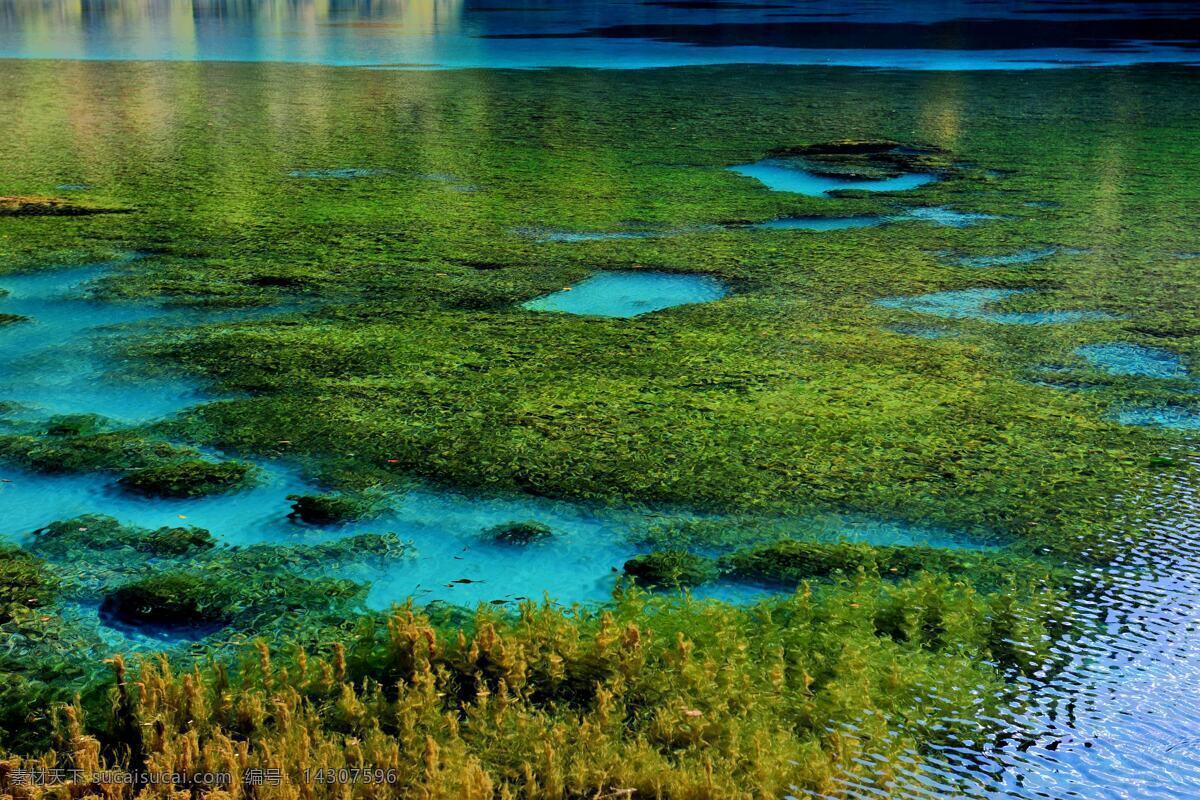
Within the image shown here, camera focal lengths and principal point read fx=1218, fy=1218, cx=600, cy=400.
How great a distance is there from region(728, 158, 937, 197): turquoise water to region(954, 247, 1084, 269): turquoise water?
4.72 feet

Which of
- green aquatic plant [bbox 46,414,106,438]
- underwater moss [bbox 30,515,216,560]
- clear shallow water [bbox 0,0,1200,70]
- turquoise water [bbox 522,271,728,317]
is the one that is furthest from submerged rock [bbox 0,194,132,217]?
clear shallow water [bbox 0,0,1200,70]

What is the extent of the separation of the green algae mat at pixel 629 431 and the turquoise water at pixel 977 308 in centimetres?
3

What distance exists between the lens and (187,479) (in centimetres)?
294

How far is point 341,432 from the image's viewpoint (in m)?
3.22

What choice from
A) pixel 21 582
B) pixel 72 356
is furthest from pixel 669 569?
pixel 72 356

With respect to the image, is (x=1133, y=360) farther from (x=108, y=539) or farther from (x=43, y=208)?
(x=43, y=208)

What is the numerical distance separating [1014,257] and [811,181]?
1923 mm

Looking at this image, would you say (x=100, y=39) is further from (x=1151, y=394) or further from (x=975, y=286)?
(x=1151, y=394)

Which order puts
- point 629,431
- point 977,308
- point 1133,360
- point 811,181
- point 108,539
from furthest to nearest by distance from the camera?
point 811,181
point 977,308
point 1133,360
point 629,431
point 108,539

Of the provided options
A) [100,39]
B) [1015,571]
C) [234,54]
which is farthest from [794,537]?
[100,39]

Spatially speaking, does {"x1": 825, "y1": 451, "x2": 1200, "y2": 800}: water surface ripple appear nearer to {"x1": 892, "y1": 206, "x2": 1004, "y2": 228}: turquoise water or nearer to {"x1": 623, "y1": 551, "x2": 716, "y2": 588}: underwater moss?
{"x1": 623, "y1": 551, "x2": 716, "y2": 588}: underwater moss

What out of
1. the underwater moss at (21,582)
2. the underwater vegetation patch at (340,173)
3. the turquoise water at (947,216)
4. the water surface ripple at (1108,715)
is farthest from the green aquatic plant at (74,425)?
the turquoise water at (947,216)

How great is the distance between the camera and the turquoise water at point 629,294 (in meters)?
4.34

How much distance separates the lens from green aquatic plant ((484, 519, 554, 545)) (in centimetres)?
268
